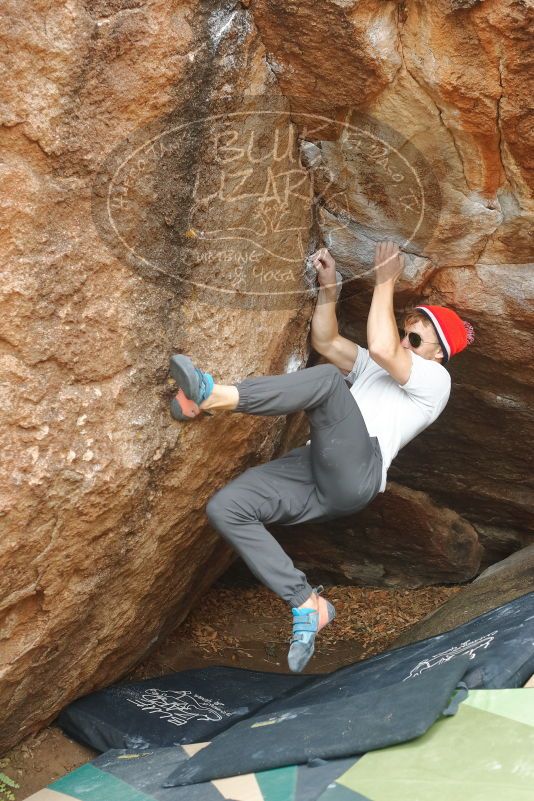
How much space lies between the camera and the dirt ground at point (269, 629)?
5.44 metres

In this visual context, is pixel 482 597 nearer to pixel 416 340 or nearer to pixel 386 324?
pixel 416 340

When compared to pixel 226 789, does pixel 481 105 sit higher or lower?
higher

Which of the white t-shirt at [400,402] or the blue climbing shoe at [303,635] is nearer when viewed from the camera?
the blue climbing shoe at [303,635]

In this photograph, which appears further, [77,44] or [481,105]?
[481,105]

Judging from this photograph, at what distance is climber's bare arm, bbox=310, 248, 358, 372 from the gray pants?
0.60 meters

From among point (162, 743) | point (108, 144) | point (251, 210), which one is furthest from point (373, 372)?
point (162, 743)

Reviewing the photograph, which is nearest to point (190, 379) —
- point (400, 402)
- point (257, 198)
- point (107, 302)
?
point (107, 302)

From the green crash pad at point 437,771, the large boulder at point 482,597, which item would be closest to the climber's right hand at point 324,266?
the large boulder at point 482,597

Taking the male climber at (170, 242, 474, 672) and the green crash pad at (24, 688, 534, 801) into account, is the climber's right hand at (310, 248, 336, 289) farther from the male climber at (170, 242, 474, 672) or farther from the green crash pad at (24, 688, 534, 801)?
the green crash pad at (24, 688, 534, 801)

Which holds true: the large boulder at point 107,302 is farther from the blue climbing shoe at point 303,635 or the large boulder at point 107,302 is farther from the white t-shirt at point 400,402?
the blue climbing shoe at point 303,635

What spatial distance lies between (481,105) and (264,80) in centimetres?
88

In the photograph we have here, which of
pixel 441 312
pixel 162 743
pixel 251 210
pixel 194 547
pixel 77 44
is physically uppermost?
pixel 77 44

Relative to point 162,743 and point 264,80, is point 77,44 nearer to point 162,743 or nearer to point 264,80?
point 264,80

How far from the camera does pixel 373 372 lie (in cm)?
425
